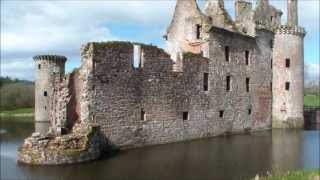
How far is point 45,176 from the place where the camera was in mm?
15250

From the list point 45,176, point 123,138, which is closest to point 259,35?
point 123,138

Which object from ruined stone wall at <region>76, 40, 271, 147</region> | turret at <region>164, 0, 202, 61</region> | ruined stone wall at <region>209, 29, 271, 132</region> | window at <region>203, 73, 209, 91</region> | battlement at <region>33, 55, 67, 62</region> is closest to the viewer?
ruined stone wall at <region>76, 40, 271, 147</region>

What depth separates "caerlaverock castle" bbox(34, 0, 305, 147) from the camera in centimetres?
2117

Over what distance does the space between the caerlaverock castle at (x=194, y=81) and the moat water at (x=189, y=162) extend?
6.35 feet

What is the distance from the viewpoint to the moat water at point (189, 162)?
15.1 meters

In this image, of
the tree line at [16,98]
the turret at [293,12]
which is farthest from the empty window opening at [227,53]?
the tree line at [16,98]

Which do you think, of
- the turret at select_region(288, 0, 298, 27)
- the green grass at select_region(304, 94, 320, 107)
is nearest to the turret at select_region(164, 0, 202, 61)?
the turret at select_region(288, 0, 298, 27)

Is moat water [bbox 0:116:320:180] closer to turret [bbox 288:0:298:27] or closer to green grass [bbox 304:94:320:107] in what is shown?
turret [bbox 288:0:298:27]

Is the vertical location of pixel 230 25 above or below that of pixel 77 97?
above

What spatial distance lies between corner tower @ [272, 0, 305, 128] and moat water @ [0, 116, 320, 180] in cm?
857

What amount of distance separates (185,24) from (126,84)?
870 cm

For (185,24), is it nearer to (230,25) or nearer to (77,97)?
(230,25)

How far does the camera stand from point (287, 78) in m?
32.4

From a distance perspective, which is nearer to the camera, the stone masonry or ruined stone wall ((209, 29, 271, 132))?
the stone masonry
